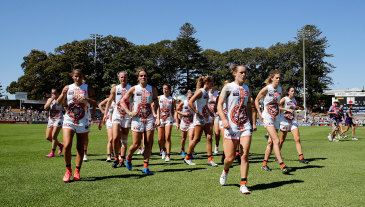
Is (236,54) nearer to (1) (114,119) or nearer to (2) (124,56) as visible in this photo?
(2) (124,56)

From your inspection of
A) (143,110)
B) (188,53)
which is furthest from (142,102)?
(188,53)

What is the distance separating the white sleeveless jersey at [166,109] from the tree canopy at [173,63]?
49.9m

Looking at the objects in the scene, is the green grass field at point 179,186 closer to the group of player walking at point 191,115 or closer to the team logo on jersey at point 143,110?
the group of player walking at point 191,115

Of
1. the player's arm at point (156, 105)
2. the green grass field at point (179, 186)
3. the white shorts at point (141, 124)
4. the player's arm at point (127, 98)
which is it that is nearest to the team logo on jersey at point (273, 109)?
the green grass field at point (179, 186)

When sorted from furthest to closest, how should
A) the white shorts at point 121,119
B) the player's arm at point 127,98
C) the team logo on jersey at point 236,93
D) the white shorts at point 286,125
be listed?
1. the white shorts at point 286,125
2. the white shorts at point 121,119
3. the player's arm at point 127,98
4. the team logo on jersey at point 236,93

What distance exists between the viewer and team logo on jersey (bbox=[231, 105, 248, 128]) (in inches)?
231

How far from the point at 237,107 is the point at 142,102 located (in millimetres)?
2407

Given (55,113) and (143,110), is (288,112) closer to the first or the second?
(143,110)

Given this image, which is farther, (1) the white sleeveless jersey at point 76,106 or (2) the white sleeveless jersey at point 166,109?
(2) the white sleeveless jersey at point 166,109

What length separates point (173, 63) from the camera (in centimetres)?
7006

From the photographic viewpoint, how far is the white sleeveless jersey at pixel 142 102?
24.1 feet

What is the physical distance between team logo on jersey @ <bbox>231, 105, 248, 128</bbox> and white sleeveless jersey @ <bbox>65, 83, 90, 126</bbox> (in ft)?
10.0

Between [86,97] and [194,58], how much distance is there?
62313mm

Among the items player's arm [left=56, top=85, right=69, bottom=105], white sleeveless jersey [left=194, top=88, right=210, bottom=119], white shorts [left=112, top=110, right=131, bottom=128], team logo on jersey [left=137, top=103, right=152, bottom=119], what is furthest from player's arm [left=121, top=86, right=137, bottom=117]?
white sleeveless jersey [left=194, top=88, right=210, bottom=119]
